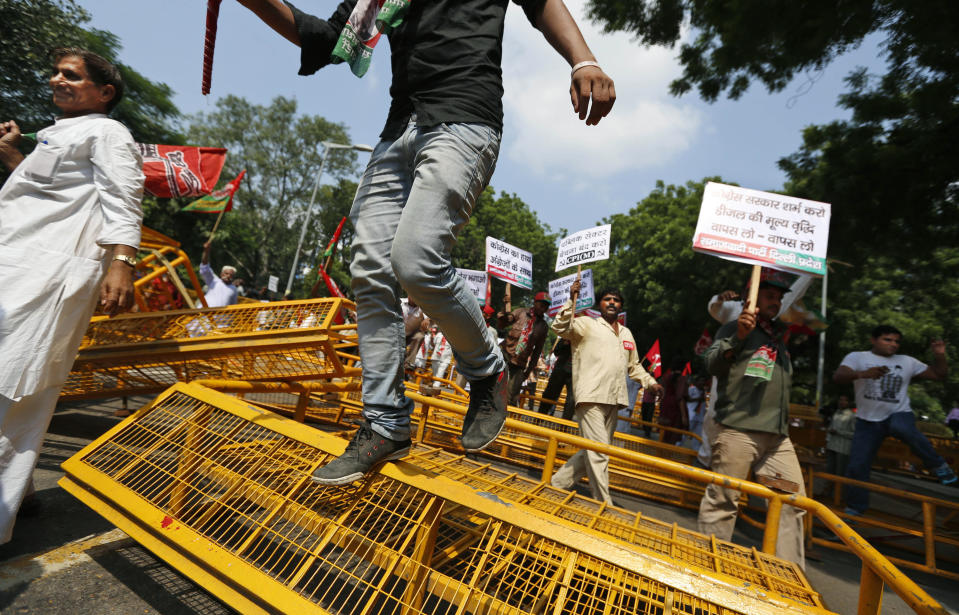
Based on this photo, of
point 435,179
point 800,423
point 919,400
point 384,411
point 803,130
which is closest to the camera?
point 435,179

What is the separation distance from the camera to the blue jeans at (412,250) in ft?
5.66

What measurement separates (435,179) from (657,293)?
2690 centimetres

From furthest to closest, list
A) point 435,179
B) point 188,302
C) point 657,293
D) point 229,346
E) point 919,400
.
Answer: point 657,293 < point 919,400 < point 188,302 < point 229,346 < point 435,179

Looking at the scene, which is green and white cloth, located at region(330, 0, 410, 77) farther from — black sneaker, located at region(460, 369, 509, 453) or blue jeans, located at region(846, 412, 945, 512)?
blue jeans, located at region(846, 412, 945, 512)

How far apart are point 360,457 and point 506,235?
1637 inches

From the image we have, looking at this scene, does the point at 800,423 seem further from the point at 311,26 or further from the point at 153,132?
the point at 153,132

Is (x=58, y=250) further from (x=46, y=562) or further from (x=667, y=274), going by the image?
(x=667, y=274)

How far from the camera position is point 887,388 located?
5578 mm

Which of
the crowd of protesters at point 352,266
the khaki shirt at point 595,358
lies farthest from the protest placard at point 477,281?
the crowd of protesters at point 352,266

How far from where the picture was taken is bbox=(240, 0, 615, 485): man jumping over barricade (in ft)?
5.72

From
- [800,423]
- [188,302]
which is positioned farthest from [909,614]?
[800,423]

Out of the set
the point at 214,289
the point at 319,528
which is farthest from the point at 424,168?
the point at 214,289

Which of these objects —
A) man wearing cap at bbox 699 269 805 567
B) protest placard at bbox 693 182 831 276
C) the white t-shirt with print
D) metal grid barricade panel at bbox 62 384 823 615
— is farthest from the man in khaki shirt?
the white t-shirt with print

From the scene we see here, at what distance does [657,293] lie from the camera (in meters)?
26.7
